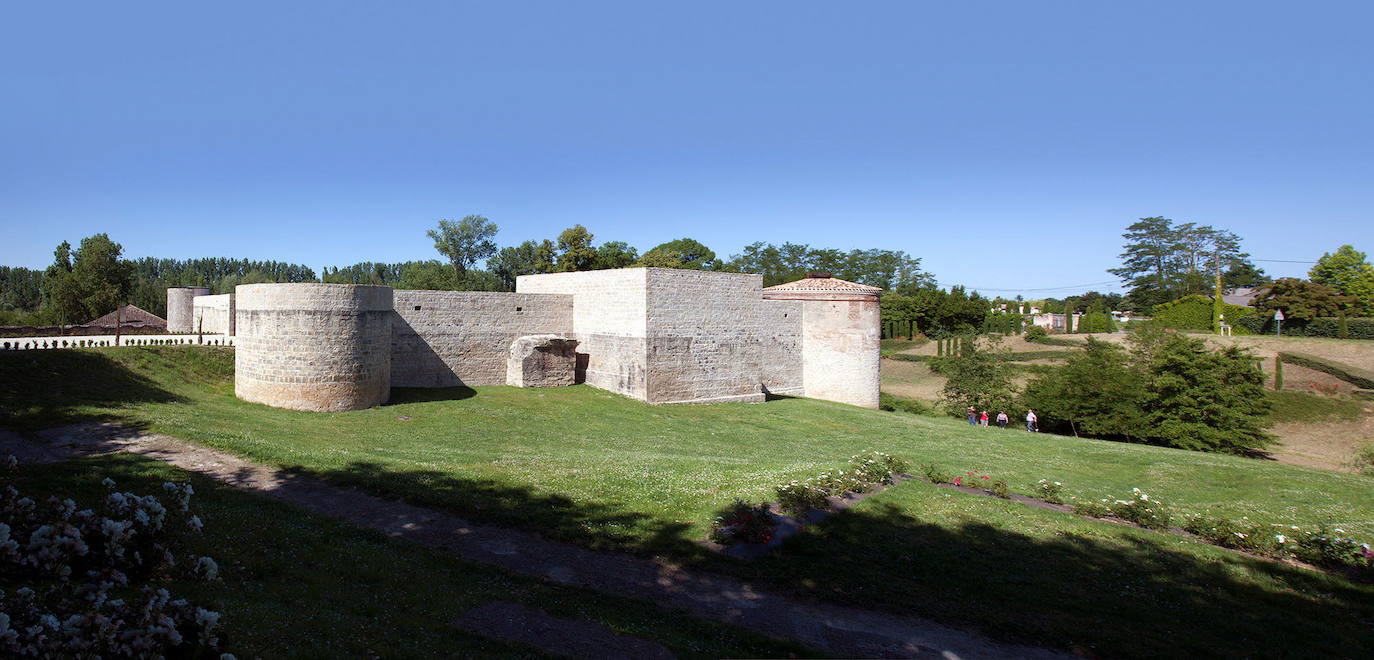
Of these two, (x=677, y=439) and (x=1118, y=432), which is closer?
(x=677, y=439)

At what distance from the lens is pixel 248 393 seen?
728 inches

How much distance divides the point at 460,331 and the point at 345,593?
60.2ft

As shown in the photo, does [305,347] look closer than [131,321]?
Yes

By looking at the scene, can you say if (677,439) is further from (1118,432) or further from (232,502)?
(1118,432)

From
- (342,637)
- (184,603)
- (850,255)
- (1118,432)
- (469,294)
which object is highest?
(850,255)

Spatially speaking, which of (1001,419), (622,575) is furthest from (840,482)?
(1001,419)

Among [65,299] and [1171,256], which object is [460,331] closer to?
[65,299]

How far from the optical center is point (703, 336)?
24.7 meters

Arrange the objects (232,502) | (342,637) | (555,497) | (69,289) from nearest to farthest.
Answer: (342,637)
(232,502)
(555,497)
(69,289)

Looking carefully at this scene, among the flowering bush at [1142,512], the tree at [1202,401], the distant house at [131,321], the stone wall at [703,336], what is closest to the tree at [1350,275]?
the tree at [1202,401]

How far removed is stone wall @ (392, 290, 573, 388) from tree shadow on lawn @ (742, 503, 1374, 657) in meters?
17.3

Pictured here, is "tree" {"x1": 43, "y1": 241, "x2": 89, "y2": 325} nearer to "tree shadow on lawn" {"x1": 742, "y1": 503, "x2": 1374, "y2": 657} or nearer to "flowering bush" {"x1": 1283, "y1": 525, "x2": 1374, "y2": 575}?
"tree shadow on lawn" {"x1": 742, "y1": 503, "x2": 1374, "y2": 657}

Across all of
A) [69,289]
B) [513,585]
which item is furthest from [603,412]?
[69,289]

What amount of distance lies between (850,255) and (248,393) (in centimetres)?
7982
